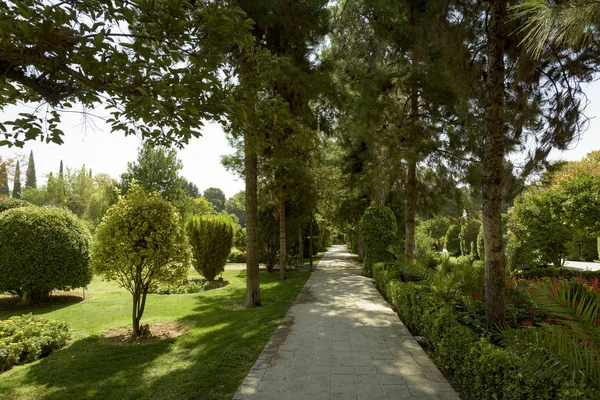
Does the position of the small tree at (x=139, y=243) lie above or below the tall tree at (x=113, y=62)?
below

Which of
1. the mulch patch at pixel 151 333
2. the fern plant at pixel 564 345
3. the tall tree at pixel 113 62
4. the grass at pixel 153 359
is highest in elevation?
the tall tree at pixel 113 62

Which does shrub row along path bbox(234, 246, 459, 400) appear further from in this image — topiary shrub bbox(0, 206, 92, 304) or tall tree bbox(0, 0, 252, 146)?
topiary shrub bbox(0, 206, 92, 304)

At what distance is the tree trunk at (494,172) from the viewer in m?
4.71

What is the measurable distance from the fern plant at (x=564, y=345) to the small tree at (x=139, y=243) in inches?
225

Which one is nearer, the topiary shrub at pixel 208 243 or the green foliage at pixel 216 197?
the topiary shrub at pixel 208 243

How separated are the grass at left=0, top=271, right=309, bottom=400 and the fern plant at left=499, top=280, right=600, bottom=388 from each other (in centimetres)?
310

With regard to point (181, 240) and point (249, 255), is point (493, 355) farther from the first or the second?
point (249, 255)

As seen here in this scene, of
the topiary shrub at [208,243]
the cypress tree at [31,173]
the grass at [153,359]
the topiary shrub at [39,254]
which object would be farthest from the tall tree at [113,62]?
the cypress tree at [31,173]

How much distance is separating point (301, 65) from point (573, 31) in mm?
7703

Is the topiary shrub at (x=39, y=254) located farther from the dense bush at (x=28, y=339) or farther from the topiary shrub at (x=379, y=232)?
the topiary shrub at (x=379, y=232)

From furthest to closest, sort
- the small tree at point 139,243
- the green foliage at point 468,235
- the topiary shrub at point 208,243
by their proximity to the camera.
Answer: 1. the green foliage at point 468,235
2. the topiary shrub at point 208,243
3. the small tree at point 139,243

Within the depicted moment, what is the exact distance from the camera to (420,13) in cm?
691

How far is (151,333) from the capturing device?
688cm

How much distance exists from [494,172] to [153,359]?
592 cm
